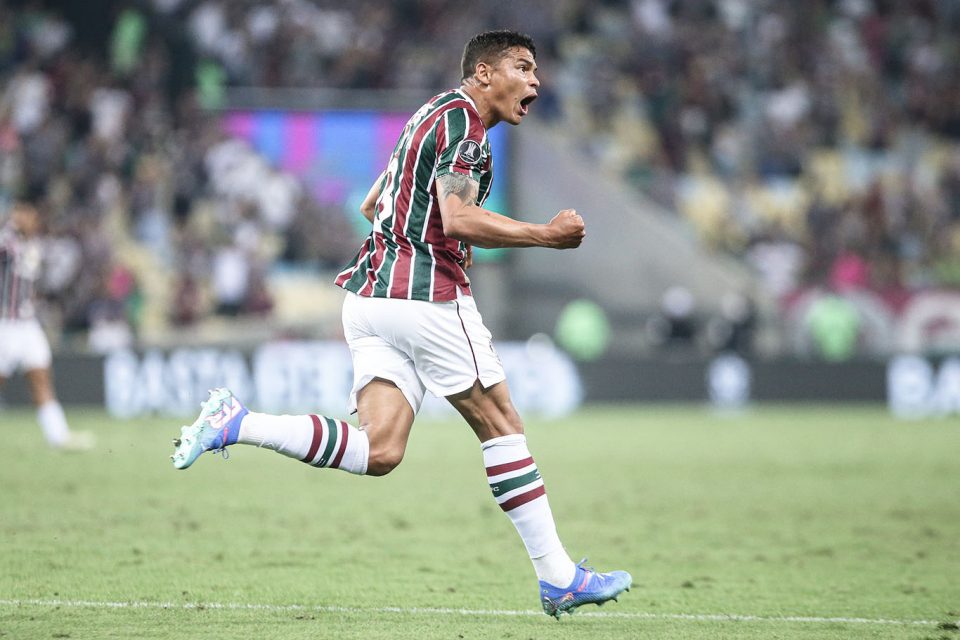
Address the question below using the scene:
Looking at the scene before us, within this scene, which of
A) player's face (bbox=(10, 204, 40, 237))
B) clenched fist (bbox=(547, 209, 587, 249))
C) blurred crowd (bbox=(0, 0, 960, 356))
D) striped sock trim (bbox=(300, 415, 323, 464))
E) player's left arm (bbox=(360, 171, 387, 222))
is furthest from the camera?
blurred crowd (bbox=(0, 0, 960, 356))

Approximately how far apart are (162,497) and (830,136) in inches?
713

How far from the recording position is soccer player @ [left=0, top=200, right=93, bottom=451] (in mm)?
13273

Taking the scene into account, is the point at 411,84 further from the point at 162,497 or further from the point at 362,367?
the point at 362,367

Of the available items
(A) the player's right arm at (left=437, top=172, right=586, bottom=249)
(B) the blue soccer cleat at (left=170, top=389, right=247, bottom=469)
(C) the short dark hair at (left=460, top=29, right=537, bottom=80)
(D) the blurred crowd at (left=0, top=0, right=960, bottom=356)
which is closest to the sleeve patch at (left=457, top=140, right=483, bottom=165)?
(A) the player's right arm at (left=437, top=172, right=586, bottom=249)

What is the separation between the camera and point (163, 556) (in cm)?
749

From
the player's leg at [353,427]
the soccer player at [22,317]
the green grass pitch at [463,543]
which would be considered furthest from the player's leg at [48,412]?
the player's leg at [353,427]

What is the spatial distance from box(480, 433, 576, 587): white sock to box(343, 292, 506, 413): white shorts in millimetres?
307

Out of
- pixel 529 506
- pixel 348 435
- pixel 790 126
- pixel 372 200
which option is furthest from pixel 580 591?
pixel 790 126

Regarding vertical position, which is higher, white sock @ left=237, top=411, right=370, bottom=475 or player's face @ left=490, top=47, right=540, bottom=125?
player's face @ left=490, top=47, right=540, bottom=125

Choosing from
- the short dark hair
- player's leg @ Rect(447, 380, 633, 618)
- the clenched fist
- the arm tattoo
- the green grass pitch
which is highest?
the short dark hair

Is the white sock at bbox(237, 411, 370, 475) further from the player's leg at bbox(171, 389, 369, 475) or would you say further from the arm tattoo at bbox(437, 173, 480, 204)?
the arm tattoo at bbox(437, 173, 480, 204)

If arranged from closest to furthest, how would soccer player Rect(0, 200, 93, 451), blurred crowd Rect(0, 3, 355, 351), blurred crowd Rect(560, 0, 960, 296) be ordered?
1. soccer player Rect(0, 200, 93, 451)
2. blurred crowd Rect(0, 3, 355, 351)
3. blurred crowd Rect(560, 0, 960, 296)

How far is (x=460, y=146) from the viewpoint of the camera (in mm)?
5559

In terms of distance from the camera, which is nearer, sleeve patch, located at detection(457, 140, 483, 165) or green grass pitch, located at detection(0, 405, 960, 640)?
sleeve patch, located at detection(457, 140, 483, 165)
